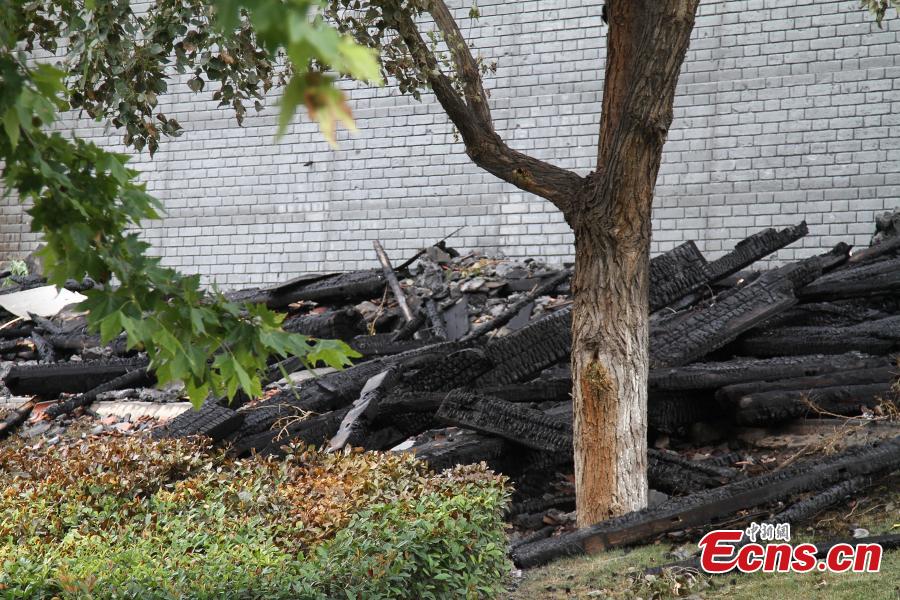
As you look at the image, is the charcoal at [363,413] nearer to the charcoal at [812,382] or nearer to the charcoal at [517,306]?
the charcoal at [517,306]

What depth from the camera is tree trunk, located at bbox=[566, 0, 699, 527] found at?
5.18 metres

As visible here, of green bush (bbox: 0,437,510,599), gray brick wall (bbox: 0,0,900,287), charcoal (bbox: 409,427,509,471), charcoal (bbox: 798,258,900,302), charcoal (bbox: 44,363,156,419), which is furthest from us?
gray brick wall (bbox: 0,0,900,287)

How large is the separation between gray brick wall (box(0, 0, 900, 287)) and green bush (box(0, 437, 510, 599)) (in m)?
8.00

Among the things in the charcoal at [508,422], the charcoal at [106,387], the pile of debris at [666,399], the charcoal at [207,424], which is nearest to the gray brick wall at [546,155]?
the pile of debris at [666,399]

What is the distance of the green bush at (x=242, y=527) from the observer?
3215 millimetres

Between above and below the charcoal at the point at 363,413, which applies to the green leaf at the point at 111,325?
above

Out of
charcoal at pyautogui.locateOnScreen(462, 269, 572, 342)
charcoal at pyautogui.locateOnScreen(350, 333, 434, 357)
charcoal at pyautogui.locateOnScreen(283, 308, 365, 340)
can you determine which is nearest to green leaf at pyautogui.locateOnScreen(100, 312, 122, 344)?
charcoal at pyautogui.locateOnScreen(462, 269, 572, 342)

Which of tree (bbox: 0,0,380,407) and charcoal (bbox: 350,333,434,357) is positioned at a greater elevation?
tree (bbox: 0,0,380,407)

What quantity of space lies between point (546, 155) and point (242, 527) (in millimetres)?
9281

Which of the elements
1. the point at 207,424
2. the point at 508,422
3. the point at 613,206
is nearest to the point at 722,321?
the point at 508,422

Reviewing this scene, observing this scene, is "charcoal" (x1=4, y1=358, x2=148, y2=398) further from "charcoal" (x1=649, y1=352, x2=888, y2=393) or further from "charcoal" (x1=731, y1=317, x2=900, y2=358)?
"charcoal" (x1=731, y1=317, x2=900, y2=358)

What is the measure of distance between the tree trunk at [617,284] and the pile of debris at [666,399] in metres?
0.36

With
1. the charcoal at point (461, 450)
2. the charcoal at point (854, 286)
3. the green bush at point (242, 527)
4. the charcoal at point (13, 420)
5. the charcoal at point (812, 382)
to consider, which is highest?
the charcoal at point (854, 286)

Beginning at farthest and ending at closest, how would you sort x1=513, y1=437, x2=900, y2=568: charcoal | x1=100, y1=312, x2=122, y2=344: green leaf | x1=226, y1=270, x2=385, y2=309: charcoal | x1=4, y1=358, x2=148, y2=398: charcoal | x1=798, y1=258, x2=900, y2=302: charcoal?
x1=226, y1=270, x2=385, y2=309: charcoal < x1=4, y1=358, x2=148, y2=398: charcoal < x1=798, y1=258, x2=900, y2=302: charcoal < x1=513, y1=437, x2=900, y2=568: charcoal < x1=100, y1=312, x2=122, y2=344: green leaf
